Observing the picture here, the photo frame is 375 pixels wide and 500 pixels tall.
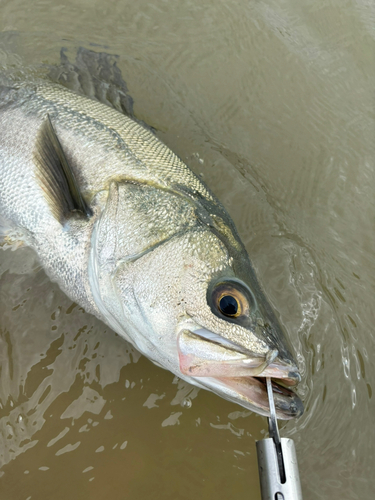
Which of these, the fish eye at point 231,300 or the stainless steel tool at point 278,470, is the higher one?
the fish eye at point 231,300

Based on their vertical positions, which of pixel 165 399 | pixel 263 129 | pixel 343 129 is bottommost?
pixel 165 399

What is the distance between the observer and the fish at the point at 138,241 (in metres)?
1.73

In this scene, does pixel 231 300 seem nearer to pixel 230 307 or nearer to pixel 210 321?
pixel 230 307

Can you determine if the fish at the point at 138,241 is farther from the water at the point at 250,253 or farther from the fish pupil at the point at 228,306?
the water at the point at 250,253

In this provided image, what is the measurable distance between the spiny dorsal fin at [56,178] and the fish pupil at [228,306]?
0.97 metres

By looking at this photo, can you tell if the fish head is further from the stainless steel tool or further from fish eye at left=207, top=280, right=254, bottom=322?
the stainless steel tool

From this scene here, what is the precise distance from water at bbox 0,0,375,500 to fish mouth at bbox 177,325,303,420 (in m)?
0.79

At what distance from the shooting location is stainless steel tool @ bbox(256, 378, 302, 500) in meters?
1.40

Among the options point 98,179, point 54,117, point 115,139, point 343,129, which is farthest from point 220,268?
point 343,129

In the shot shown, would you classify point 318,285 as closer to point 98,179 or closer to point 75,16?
point 98,179

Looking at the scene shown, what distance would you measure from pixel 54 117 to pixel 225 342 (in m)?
1.84

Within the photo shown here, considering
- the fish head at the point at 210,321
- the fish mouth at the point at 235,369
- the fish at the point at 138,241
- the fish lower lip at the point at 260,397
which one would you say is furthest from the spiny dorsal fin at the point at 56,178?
the fish lower lip at the point at 260,397

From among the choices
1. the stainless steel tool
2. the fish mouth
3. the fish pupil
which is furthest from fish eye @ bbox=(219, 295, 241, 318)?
the stainless steel tool

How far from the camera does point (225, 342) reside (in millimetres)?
1721
